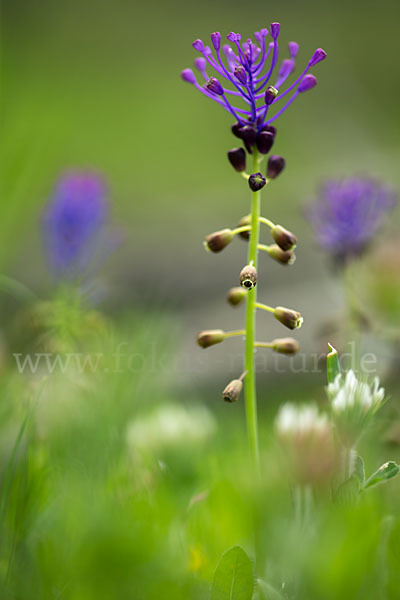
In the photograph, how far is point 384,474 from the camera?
0.80 feet

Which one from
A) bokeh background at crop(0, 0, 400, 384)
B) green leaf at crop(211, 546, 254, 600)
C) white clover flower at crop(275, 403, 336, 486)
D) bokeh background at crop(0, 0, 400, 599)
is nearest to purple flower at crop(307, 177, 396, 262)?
bokeh background at crop(0, 0, 400, 599)

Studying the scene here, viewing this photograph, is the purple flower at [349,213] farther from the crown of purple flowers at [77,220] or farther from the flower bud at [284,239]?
the flower bud at [284,239]

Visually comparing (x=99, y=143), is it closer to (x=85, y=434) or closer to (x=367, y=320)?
(x=367, y=320)

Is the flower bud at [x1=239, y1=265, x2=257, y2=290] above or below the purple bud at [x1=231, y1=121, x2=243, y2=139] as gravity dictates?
below

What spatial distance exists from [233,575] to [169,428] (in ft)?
0.72

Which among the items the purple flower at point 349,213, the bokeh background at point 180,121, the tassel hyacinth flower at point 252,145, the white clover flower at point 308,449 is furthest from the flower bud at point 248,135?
the bokeh background at point 180,121

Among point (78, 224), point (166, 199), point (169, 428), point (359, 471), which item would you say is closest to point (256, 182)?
point (359, 471)

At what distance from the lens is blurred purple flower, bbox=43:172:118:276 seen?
599mm

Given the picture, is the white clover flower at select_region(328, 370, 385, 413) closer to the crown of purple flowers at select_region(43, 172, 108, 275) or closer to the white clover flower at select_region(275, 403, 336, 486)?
the white clover flower at select_region(275, 403, 336, 486)

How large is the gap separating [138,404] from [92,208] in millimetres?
285

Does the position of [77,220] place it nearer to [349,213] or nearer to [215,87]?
[349,213]

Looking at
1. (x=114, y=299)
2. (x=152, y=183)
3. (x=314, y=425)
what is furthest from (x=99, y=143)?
(x=314, y=425)

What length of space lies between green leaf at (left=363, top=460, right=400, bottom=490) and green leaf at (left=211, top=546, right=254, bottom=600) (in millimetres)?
50

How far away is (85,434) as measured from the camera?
0.29m
